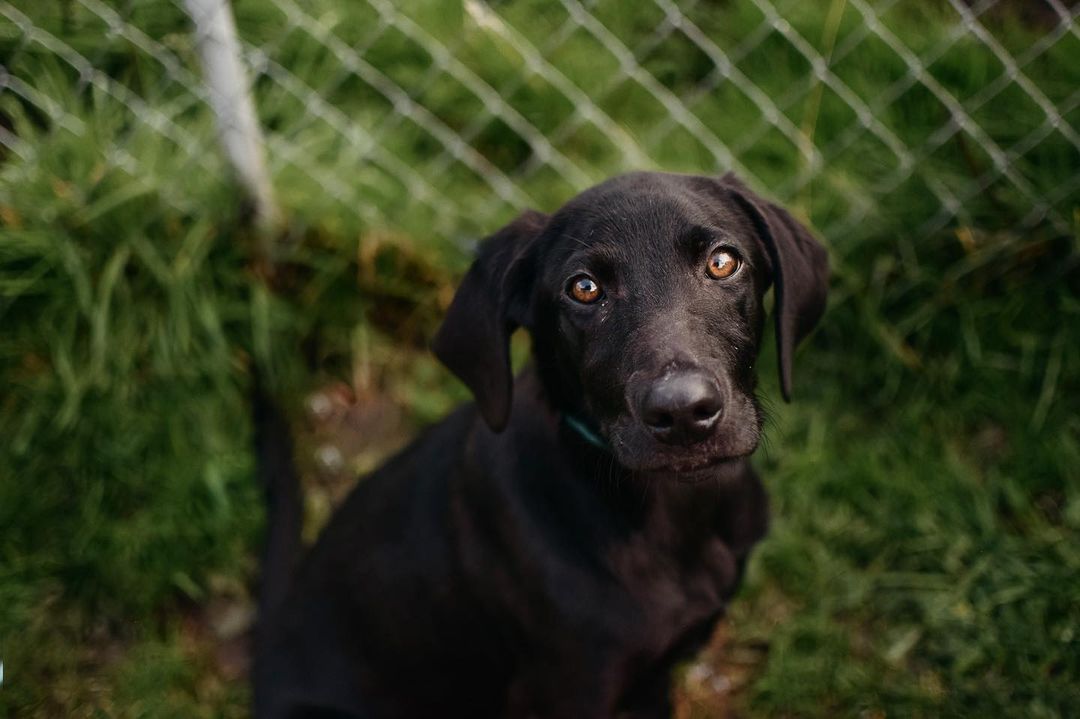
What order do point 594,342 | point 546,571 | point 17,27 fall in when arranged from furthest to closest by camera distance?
point 17,27, point 546,571, point 594,342

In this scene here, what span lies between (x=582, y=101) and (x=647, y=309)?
1647mm

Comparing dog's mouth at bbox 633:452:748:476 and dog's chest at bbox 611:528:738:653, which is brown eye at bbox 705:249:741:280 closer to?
dog's mouth at bbox 633:452:748:476

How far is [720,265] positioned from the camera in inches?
85.4

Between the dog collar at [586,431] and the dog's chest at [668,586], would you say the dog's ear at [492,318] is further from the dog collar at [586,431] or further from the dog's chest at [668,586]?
the dog's chest at [668,586]

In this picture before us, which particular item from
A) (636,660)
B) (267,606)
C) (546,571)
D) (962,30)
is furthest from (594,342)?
(962,30)

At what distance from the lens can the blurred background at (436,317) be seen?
3.02m

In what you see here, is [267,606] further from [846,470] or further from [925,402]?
[925,402]

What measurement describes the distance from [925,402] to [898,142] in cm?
→ 81

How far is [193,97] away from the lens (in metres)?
3.36

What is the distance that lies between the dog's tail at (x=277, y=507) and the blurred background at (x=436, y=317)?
12.6 inches

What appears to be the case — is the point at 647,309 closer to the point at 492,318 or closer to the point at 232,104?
the point at 492,318

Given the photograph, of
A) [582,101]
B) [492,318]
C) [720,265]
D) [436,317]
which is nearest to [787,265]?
[720,265]

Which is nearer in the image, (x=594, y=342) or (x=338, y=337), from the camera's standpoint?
(x=594, y=342)

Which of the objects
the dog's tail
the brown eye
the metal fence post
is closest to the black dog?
the brown eye
